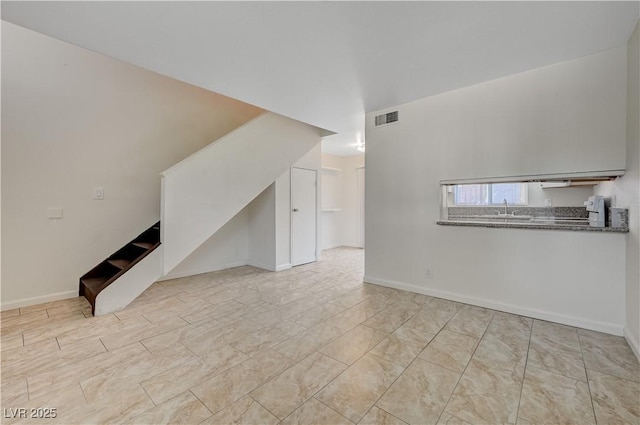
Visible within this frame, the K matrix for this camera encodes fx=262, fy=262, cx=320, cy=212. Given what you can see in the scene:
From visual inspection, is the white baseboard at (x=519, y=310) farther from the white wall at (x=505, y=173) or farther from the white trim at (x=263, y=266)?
the white trim at (x=263, y=266)

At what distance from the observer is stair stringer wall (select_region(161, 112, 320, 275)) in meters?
3.12

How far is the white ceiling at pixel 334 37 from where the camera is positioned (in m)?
1.76

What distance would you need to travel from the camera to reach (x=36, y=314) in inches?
108

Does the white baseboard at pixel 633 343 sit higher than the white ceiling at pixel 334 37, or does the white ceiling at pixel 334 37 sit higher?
the white ceiling at pixel 334 37

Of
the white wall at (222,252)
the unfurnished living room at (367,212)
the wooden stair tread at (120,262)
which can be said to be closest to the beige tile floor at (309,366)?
the unfurnished living room at (367,212)

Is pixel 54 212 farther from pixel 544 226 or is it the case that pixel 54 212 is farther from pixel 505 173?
pixel 544 226

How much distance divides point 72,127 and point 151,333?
8.88ft

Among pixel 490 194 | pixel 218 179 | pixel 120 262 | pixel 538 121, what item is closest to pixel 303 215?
pixel 218 179

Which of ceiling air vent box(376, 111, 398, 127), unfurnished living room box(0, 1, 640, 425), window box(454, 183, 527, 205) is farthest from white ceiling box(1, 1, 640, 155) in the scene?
window box(454, 183, 527, 205)

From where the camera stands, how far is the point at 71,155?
319 centimetres

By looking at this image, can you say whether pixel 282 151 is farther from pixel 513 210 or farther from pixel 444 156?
pixel 513 210

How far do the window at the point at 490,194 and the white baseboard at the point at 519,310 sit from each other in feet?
4.11

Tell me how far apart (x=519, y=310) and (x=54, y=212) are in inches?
210

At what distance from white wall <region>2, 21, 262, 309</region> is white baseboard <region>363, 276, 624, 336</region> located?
3788mm
